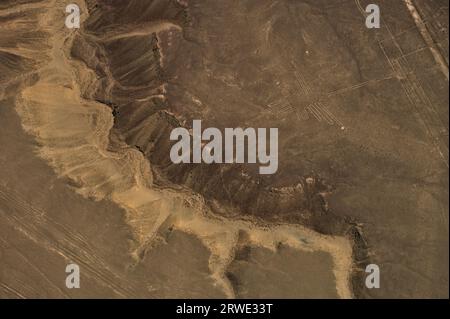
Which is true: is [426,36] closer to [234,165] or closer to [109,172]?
[234,165]

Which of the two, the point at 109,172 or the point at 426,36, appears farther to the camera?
the point at 109,172

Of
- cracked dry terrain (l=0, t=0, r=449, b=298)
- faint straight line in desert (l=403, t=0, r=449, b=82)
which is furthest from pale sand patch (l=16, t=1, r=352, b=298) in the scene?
faint straight line in desert (l=403, t=0, r=449, b=82)

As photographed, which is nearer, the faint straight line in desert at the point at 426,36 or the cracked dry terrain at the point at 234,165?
the cracked dry terrain at the point at 234,165

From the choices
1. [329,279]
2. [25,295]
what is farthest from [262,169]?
[25,295]

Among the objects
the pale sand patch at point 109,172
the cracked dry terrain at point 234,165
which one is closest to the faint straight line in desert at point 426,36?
the cracked dry terrain at point 234,165

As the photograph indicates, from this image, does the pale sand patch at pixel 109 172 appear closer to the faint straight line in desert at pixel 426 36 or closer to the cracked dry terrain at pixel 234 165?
the cracked dry terrain at pixel 234 165

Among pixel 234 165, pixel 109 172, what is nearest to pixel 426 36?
pixel 234 165

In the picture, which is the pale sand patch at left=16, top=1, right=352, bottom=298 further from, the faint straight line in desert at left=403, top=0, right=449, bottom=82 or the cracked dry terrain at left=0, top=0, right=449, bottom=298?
the faint straight line in desert at left=403, top=0, right=449, bottom=82

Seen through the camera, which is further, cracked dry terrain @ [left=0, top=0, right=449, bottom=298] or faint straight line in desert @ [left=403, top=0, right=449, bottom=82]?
faint straight line in desert @ [left=403, top=0, right=449, bottom=82]
